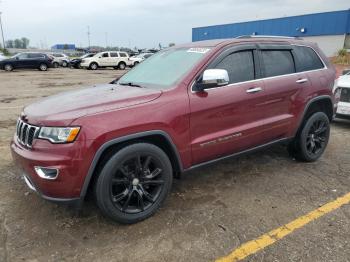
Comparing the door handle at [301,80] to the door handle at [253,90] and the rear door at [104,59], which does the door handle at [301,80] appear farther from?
the rear door at [104,59]

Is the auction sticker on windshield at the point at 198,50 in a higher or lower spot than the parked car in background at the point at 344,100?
higher

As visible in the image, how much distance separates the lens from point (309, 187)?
418 centimetres

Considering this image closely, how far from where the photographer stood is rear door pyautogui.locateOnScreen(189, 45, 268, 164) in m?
3.55

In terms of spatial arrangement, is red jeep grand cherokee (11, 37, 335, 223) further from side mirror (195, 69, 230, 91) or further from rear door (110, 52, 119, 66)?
rear door (110, 52, 119, 66)

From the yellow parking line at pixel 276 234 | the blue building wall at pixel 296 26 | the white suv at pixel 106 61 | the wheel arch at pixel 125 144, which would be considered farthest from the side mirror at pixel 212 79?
the blue building wall at pixel 296 26

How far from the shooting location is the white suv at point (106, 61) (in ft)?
99.2

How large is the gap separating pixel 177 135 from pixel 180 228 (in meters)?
0.91

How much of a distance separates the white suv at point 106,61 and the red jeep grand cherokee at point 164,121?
2705 centimetres

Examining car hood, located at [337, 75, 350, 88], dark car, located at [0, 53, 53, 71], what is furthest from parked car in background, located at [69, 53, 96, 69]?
car hood, located at [337, 75, 350, 88]

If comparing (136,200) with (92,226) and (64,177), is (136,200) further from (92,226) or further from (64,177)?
(64,177)

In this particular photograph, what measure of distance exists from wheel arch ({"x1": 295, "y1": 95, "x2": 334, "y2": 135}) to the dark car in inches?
1001

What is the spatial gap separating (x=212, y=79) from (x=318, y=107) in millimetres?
2341

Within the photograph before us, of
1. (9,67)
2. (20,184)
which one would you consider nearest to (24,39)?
(9,67)

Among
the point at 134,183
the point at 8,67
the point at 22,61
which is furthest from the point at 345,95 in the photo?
the point at 8,67
